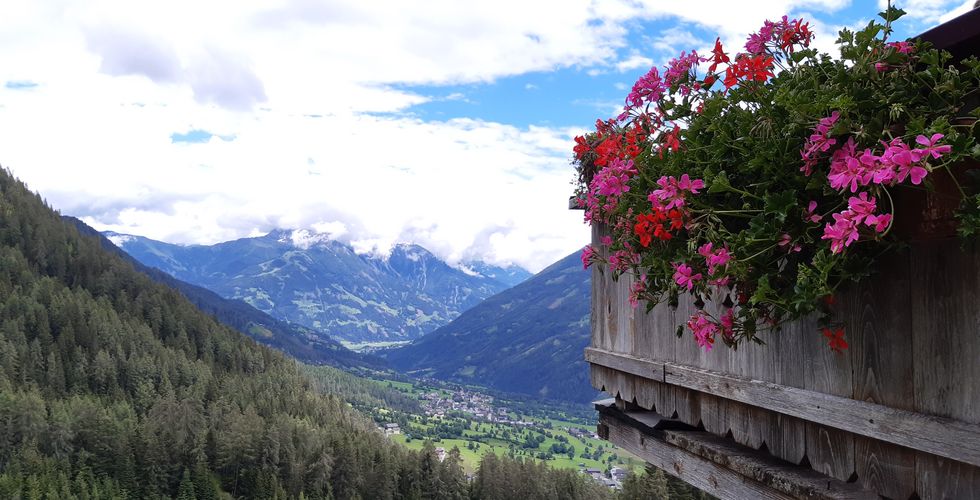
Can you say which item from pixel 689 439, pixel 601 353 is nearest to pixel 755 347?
pixel 689 439

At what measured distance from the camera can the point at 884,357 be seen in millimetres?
3398

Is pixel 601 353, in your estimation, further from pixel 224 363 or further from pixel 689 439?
pixel 224 363

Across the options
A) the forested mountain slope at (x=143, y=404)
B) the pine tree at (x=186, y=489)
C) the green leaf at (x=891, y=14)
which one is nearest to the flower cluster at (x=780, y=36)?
the green leaf at (x=891, y=14)

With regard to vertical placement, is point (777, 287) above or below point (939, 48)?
below

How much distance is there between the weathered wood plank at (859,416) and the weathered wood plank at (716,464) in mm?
353

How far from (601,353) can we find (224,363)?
17707 centimetres

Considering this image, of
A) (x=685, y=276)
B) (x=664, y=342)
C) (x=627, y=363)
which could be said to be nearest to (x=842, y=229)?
(x=685, y=276)

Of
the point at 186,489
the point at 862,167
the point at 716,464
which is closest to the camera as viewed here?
the point at 862,167

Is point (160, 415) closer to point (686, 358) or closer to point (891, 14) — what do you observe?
point (686, 358)

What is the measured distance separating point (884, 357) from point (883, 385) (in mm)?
128

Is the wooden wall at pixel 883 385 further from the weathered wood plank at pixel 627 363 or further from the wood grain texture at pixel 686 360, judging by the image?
the weathered wood plank at pixel 627 363

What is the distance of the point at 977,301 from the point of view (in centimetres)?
292

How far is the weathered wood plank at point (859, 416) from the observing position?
2986 mm

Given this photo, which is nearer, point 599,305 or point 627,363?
point 627,363
